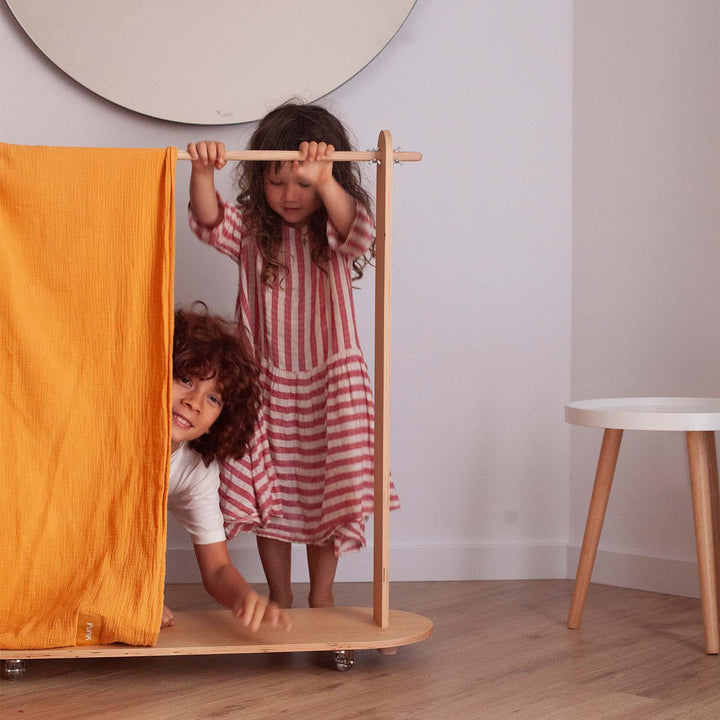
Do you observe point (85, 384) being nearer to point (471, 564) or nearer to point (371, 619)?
point (371, 619)

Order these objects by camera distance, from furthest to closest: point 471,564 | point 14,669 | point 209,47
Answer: point 471,564
point 209,47
point 14,669

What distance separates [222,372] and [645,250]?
0.85 metres

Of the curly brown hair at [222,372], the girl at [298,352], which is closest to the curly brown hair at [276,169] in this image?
the girl at [298,352]

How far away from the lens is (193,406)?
1.33m

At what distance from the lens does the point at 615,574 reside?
177 cm

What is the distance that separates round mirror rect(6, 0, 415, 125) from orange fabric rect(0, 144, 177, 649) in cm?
57

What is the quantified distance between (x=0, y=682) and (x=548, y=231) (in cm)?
123

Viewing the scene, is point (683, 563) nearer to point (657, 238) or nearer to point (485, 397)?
point (485, 397)

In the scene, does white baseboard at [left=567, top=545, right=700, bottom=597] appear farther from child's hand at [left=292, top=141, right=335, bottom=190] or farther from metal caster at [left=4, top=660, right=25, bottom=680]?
metal caster at [left=4, top=660, right=25, bottom=680]

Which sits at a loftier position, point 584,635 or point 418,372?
point 418,372

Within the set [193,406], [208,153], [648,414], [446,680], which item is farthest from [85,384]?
[648,414]

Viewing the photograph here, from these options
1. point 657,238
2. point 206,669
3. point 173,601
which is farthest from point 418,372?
point 206,669

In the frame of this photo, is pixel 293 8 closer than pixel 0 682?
Result: No

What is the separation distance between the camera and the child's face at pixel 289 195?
144cm
